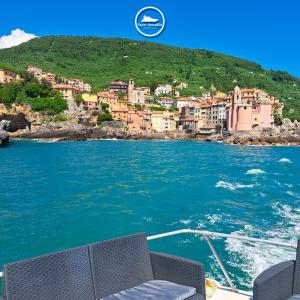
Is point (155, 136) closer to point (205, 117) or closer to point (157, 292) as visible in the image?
point (205, 117)

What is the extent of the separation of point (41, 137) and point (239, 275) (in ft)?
250

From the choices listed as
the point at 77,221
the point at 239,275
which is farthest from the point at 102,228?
the point at 239,275

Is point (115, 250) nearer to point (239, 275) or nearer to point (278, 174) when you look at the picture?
point (239, 275)

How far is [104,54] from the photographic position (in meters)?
173

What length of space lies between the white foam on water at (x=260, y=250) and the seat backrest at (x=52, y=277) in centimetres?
511

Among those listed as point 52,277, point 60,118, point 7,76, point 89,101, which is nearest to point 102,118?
point 60,118

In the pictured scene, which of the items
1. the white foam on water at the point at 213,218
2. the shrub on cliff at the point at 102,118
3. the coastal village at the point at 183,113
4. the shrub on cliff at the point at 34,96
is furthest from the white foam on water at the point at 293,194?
the shrub on cliff at the point at 34,96

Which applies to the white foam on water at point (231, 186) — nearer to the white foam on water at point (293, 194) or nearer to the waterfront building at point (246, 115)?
the white foam on water at point (293, 194)

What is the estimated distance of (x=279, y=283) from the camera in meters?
3.02

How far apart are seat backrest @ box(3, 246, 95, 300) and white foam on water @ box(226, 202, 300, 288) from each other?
5110 mm

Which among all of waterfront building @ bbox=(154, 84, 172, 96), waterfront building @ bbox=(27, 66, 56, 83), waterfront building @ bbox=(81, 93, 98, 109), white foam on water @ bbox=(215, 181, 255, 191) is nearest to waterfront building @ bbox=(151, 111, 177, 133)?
waterfront building @ bbox=(81, 93, 98, 109)

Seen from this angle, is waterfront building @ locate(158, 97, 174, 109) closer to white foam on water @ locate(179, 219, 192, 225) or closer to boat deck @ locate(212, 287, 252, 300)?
white foam on water @ locate(179, 219, 192, 225)

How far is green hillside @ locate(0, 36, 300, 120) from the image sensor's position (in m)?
142

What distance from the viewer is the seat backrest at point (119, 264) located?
9.93ft
